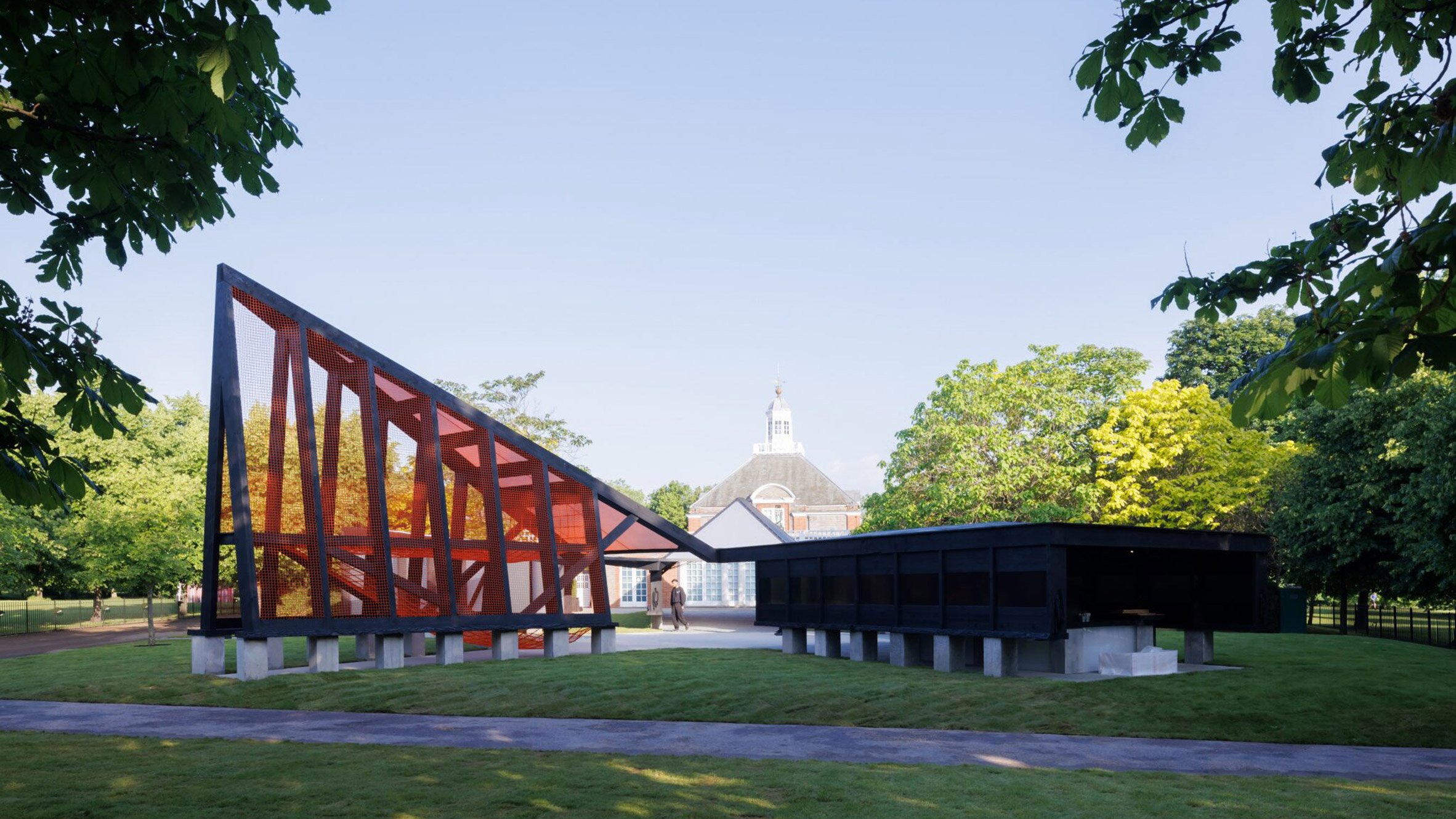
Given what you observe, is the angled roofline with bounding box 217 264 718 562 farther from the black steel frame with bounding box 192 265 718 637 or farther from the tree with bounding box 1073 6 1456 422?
the tree with bounding box 1073 6 1456 422

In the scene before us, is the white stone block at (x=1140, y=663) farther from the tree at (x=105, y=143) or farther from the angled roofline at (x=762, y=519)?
the angled roofline at (x=762, y=519)

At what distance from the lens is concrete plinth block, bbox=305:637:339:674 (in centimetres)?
2367

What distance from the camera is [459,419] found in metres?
26.7

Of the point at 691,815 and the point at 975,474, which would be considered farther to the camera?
the point at 975,474

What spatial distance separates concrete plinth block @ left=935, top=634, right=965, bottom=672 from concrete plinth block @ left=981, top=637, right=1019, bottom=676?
1.11 meters

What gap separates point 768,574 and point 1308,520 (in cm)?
2019

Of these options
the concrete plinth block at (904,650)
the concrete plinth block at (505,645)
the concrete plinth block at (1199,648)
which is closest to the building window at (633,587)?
the concrete plinth block at (505,645)

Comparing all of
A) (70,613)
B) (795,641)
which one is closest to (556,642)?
(795,641)

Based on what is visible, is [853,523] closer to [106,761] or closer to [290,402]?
[290,402]

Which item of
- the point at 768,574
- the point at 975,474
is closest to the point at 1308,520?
the point at 975,474

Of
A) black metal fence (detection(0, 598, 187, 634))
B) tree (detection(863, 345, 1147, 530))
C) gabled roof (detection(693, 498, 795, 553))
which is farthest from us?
gabled roof (detection(693, 498, 795, 553))

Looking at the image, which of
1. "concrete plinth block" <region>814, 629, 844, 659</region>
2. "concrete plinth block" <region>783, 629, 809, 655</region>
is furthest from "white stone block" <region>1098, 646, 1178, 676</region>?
"concrete plinth block" <region>783, 629, 809, 655</region>

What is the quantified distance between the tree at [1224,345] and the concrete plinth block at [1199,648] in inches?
1872

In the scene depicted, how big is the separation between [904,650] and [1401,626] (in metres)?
29.2
